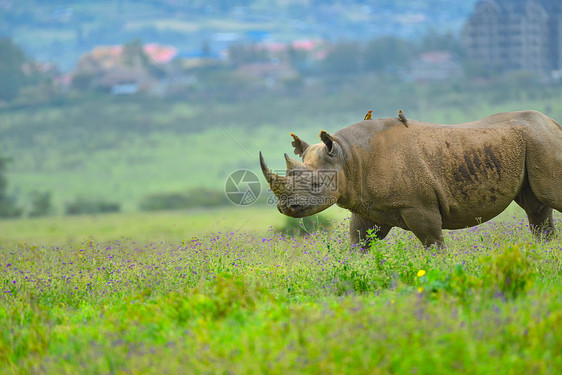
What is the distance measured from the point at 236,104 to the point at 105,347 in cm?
10657

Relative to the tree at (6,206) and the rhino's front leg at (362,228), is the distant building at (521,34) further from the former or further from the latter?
the rhino's front leg at (362,228)

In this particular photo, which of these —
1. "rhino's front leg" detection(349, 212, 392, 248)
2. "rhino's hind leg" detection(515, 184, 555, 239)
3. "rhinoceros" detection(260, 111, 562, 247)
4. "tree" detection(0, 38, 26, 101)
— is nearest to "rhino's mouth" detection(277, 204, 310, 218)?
"rhinoceros" detection(260, 111, 562, 247)

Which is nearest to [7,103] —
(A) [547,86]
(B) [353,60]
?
(B) [353,60]

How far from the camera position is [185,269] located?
8961mm

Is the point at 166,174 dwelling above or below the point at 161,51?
below

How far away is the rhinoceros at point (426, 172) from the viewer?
886 centimetres

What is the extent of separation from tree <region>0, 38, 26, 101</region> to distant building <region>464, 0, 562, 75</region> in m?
69.6

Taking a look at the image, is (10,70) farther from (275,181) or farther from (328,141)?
(275,181)

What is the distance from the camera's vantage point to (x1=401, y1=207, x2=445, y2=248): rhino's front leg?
8.90 m

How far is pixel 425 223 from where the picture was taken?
891 cm

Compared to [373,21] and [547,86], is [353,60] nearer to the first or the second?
[547,86]

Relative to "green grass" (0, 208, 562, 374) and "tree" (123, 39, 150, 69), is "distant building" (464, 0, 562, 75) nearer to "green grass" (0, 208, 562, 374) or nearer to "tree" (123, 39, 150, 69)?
"tree" (123, 39, 150, 69)

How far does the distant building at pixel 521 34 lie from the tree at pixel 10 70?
69592 millimetres

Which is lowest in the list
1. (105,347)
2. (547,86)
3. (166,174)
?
(166,174)
